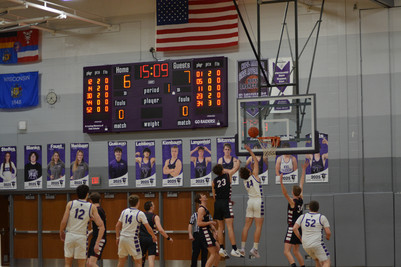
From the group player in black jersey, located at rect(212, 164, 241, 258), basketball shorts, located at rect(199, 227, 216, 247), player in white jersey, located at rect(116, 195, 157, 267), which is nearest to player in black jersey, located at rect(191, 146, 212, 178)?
player in black jersey, located at rect(212, 164, 241, 258)

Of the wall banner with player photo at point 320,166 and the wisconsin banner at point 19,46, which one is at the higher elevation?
the wisconsin banner at point 19,46

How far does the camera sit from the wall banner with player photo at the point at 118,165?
19.8m

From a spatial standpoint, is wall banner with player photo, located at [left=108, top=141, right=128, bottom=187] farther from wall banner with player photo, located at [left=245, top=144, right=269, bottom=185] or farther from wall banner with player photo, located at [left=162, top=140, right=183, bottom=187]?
wall banner with player photo, located at [left=245, top=144, right=269, bottom=185]

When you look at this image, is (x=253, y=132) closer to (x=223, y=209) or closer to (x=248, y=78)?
(x=223, y=209)

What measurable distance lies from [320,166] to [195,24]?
560cm

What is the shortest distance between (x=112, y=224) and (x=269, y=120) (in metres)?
7.02

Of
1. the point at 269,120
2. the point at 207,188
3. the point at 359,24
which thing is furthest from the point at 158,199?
the point at 359,24

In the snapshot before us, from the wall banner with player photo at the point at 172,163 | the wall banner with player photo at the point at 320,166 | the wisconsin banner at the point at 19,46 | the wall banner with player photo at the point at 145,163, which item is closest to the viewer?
the wall banner with player photo at the point at 320,166

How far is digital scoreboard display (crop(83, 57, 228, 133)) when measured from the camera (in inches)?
737

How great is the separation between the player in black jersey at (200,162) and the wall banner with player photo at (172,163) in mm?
478

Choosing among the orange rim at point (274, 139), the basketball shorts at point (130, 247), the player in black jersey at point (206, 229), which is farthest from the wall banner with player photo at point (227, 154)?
the basketball shorts at point (130, 247)

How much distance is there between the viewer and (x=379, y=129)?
58.5ft

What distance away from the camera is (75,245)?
1340 centimetres

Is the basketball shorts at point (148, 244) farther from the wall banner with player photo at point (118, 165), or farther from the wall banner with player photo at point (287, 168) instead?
the wall banner with player photo at point (118, 165)
